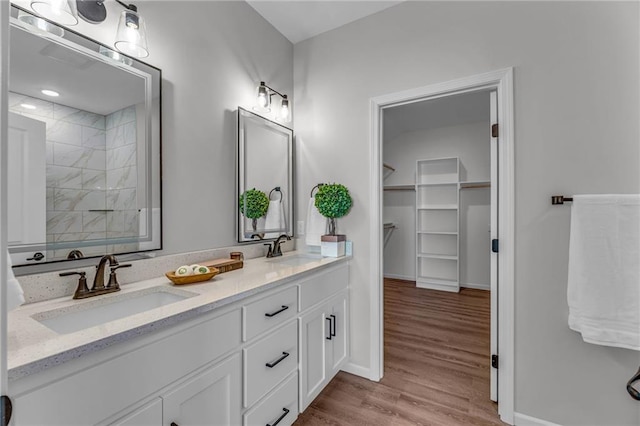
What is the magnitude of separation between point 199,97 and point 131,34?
1.54 feet

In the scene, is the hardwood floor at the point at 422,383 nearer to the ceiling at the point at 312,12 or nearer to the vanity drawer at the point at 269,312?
the vanity drawer at the point at 269,312

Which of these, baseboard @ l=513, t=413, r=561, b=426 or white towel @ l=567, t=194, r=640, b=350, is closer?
white towel @ l=567, t=194, r=640, b=350

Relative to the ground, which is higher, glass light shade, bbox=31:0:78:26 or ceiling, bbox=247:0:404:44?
ceiling, bbox=247:0:404:44

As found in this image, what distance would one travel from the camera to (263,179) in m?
2.15

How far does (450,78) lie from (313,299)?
1683 mm

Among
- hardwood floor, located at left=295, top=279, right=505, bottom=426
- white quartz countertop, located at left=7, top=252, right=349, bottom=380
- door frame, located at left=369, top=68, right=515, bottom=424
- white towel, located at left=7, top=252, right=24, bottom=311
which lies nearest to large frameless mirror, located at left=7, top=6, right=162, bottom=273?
white quartz countertop, located at left=7, top=252, right=349, bottom=380

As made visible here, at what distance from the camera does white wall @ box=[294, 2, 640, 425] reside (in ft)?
4.65

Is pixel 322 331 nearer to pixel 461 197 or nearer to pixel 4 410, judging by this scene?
pixel 4 410

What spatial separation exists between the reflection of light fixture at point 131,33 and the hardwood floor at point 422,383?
2.15 metres

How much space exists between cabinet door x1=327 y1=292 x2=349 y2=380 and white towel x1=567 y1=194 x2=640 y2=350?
1305 mm

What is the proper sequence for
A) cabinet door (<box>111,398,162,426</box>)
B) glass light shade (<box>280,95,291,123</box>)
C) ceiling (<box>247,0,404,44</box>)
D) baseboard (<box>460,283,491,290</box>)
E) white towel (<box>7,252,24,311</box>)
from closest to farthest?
white towel (<box>7,252,24,311</box>) → cabinet door (<box>111,398,162,426</box>) → ceiling (<box>247,0,404,44</box>) → glass light shade (<box>280,95,291,123</box>) → baseboard (<box>460,283,491,290</box>)

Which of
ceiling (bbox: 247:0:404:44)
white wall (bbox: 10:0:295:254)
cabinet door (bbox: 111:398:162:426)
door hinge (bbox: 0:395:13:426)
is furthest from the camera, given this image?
ceiling (bbox: 247:0:404:44)

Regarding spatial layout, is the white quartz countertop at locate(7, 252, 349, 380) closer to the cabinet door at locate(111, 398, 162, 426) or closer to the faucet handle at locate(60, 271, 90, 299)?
the faucet handle at locate(60, 271, 90, 299)

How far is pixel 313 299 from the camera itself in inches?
68.2
